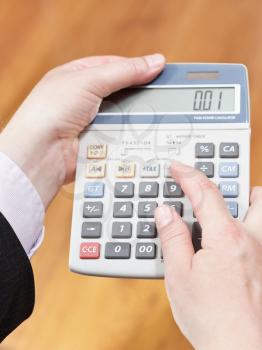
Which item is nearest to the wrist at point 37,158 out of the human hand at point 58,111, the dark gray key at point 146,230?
the human hand at point 58,111

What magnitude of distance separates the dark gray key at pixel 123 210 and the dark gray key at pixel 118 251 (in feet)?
0.08

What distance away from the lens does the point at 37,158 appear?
1.89 feet

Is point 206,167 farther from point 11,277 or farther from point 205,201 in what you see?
point 11,277

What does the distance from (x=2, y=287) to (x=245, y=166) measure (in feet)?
0.72

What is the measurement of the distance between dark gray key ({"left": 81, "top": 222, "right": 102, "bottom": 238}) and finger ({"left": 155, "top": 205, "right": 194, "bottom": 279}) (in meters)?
0.06

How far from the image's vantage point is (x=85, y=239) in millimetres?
535

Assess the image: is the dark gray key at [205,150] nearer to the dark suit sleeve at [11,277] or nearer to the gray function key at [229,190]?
the gray function key at [229,190]

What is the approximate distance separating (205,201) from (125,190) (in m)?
0.09

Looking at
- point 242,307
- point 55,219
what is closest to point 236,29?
point 55,219

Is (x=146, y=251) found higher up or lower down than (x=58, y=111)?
lower down

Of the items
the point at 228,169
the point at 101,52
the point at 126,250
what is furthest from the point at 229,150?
the point at 101,52

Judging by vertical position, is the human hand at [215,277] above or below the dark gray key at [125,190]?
below

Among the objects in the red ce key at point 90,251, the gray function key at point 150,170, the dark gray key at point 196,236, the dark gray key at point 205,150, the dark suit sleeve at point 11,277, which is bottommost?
the dark suit sleeve at point 11,277

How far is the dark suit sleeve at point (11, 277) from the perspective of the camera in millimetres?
491
